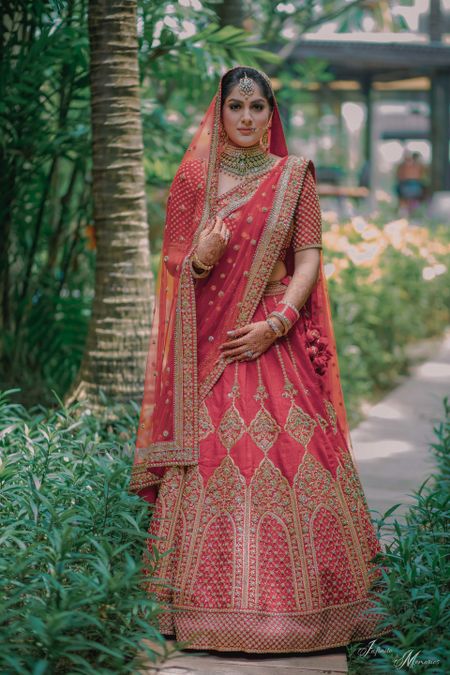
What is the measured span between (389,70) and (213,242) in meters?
17.8

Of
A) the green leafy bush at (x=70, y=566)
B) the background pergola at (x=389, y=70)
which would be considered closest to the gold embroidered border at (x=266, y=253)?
the green leafy bush at (x=70, y=566)

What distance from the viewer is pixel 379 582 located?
127 inches

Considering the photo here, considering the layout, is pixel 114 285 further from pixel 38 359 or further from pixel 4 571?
pixel 4 571

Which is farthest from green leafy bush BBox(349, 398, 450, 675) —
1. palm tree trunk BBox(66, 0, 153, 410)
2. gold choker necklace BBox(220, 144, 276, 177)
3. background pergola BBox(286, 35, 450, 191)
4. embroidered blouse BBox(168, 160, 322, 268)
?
background pergola BBox(286, 35, 450, 191)

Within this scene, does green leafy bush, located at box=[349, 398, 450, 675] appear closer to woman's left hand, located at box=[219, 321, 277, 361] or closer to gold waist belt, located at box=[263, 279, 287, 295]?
woman's left hand, located at box=[219, 321, 277, 361]

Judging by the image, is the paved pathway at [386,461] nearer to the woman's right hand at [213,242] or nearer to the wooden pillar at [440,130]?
the woman's right hand at [213,242]

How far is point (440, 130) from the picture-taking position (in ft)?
63.0

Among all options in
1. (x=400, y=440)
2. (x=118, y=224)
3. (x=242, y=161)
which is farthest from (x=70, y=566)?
(x=400, y=440)

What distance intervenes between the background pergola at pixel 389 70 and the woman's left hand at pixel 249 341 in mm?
13680

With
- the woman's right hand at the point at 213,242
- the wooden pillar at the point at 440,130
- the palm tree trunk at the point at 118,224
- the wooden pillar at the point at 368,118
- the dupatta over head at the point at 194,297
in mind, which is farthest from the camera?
the wooden pillar at the point at 368,118

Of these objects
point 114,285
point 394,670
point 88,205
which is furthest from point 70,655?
point 88,205

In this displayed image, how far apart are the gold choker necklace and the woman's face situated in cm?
3

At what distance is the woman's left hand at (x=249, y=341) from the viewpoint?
10.6 ft

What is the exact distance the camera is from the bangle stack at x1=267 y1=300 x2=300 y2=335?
3.22 m
